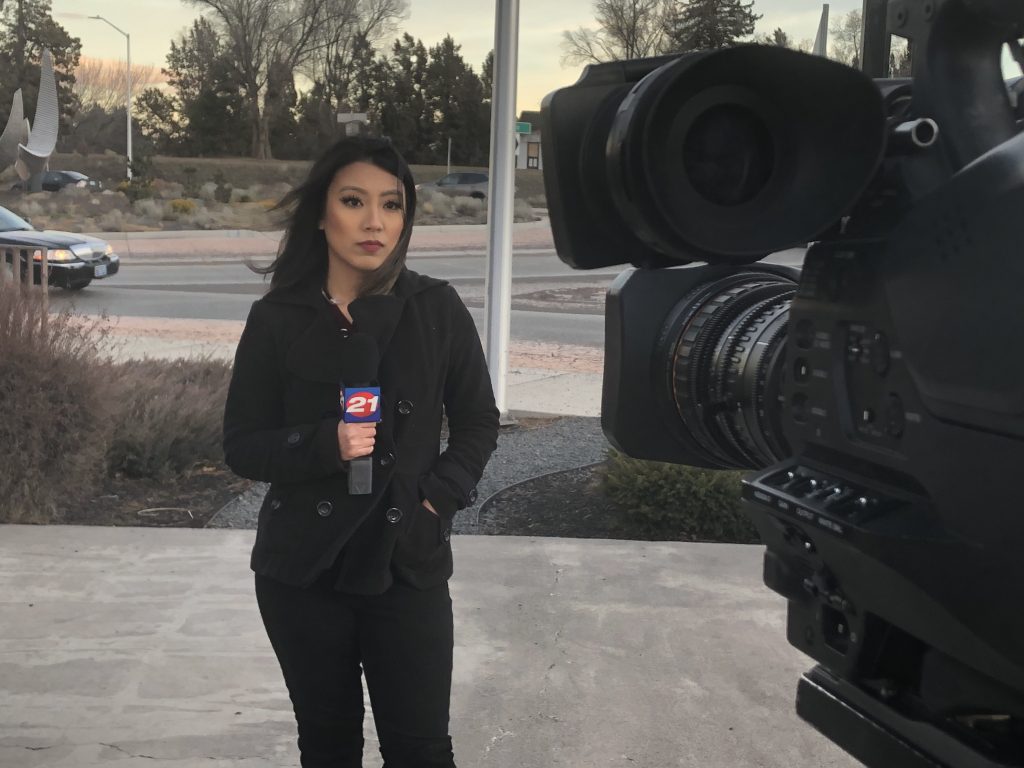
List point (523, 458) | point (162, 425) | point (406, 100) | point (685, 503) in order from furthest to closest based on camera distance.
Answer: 1. point (406, 100)
2. point (523, 458)
3. point (162, 425)
4. point (685, 503)

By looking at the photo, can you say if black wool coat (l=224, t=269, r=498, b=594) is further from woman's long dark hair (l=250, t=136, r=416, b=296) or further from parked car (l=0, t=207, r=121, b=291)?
parked car (l=0, t=207, r=121, b=291)

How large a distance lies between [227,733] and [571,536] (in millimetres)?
2285

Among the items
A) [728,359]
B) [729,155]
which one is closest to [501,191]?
[728,359]

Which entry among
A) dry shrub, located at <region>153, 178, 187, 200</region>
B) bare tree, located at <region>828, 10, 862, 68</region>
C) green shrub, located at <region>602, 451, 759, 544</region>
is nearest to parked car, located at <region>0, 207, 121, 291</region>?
dry shrub, located at <region>153, 178, 187, 200</region>

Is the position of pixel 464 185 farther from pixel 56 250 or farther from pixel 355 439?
pixel 355 439

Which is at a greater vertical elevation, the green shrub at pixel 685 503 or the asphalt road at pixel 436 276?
the asphalt road at pixel 436 276

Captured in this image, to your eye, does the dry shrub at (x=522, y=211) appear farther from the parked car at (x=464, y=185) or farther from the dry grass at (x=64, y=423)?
the dry grass at (x=64, y=423)

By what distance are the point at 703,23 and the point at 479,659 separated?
406 cm

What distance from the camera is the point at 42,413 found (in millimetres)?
4777

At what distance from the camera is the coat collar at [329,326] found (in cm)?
190

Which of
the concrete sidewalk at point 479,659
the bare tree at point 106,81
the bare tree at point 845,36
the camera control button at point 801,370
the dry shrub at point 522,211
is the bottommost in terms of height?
the concrete sidewalk at point 479,659

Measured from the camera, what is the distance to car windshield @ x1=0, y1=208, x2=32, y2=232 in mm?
5781

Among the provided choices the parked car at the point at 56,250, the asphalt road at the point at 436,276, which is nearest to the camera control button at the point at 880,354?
the asphalt road at the point at 436,276

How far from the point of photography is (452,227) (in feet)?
22.1
